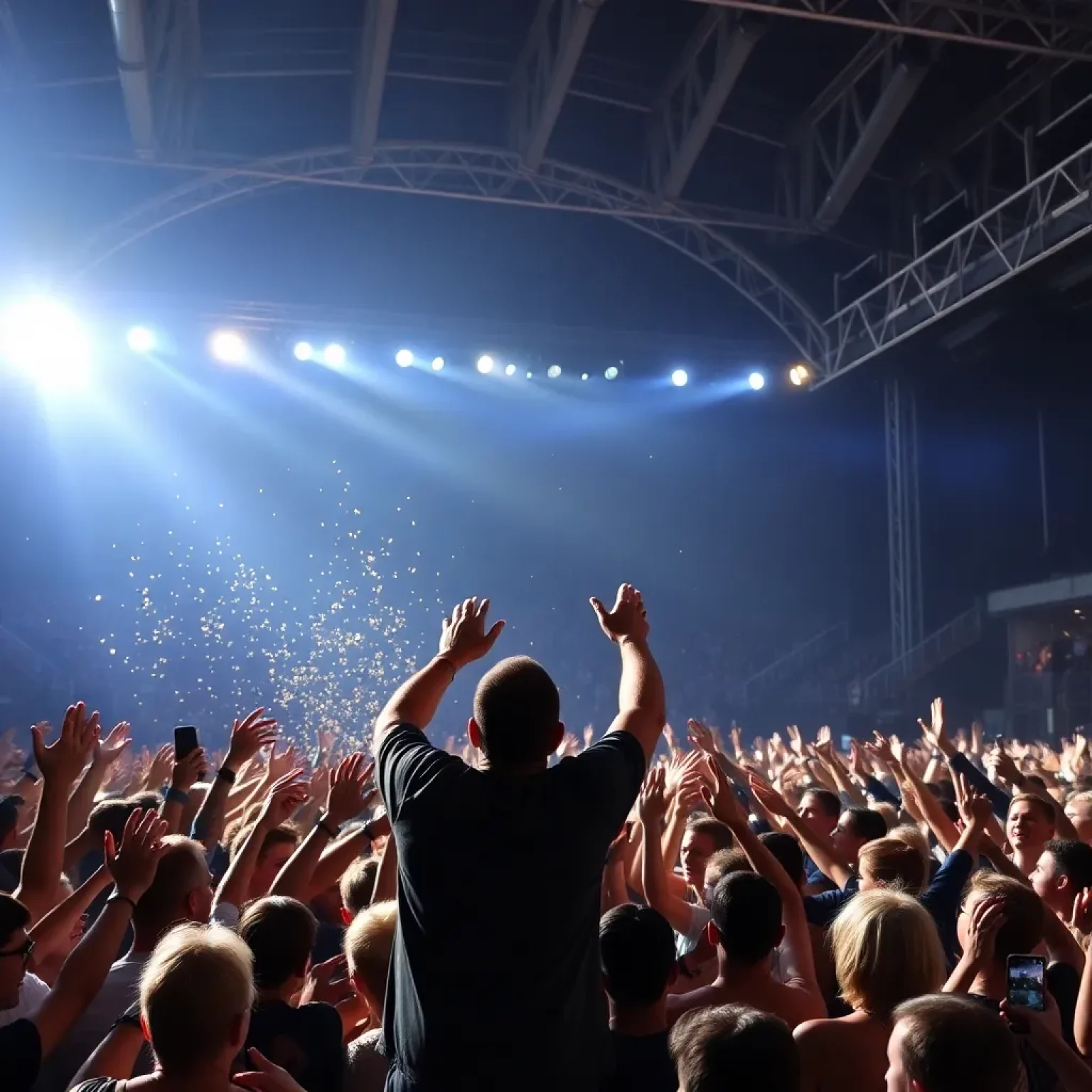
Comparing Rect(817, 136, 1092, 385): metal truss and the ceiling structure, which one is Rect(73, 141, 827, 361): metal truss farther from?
Rect(817, 136, 1092, 385): metal truss

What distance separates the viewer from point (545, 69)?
11.8 m

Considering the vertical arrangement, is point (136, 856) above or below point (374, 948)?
above

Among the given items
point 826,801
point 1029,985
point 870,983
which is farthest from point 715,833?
point 1029,985

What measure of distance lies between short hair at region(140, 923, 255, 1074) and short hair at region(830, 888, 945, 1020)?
1110 mm

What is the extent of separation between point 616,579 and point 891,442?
17.2 ft

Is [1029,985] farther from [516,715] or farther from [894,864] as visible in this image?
[894,864]

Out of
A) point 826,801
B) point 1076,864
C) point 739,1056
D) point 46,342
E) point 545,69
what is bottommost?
point 739,1056

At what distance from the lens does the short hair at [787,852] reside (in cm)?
324

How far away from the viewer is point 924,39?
35.6 ft

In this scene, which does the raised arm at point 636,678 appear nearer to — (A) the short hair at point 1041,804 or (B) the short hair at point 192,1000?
(B) the short hair at point 192,1000

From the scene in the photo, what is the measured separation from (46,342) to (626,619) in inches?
518

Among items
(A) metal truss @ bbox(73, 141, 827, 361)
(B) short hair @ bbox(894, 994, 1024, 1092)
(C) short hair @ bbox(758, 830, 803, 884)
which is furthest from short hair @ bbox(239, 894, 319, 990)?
(A) metal truss @ bbox(73, 141, 827, 361)

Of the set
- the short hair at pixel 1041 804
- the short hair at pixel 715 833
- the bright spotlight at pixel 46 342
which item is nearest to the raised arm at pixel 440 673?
the short hair at pixel 715 833

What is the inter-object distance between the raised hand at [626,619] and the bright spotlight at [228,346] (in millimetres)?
12680
